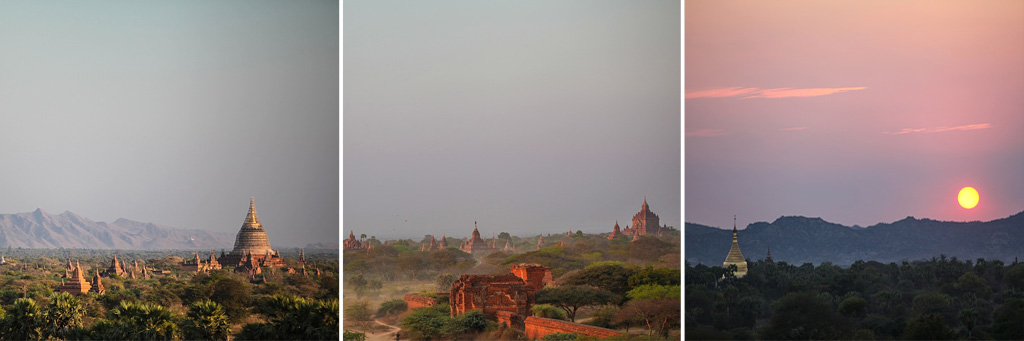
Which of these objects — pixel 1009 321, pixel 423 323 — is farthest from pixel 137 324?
pixel 1009 321

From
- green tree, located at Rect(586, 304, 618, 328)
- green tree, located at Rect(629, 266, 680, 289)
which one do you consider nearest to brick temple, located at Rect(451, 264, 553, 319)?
green tree, located at Rect(586, 304, 618, 328)

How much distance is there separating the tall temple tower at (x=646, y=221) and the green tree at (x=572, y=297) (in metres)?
0.50

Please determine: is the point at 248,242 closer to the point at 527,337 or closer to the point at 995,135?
the point at 527,337

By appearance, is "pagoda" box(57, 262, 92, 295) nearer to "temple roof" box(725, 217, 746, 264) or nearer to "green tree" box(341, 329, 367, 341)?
"green tree" box(341, 329, 367, 341)

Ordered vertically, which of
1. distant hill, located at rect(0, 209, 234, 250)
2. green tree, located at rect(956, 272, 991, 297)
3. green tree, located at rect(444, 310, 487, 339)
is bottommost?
green tree, located at rect(444, 310, 487, 339)

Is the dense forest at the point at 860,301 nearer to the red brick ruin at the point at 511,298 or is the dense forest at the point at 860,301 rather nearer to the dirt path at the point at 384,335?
the red brick ruin at the point at 511,298

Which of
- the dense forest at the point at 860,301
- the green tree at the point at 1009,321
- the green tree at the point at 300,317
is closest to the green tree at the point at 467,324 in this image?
the green tree at the point at 300,317

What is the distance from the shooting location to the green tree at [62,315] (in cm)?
643

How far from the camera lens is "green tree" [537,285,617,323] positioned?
6.30 meters

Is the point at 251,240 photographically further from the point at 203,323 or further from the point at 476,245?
the point at 476,245

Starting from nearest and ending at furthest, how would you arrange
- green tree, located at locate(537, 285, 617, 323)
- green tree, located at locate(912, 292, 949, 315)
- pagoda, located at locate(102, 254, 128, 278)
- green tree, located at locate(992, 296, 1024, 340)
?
green tree, located at locate(992, 296, 1024, 340)
green tree, located at locate(912, 292, 949, 315)
green tree, located at locate(537, 285, 617, 323)
pagoda, located at locate(102, 254, 128, 278)

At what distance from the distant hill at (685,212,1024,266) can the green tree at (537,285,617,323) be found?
679mm

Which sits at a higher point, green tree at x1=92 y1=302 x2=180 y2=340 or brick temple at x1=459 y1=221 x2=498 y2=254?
brick temple at x1=459 y1=221 x2=498 y2=254

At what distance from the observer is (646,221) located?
6.27 meters
